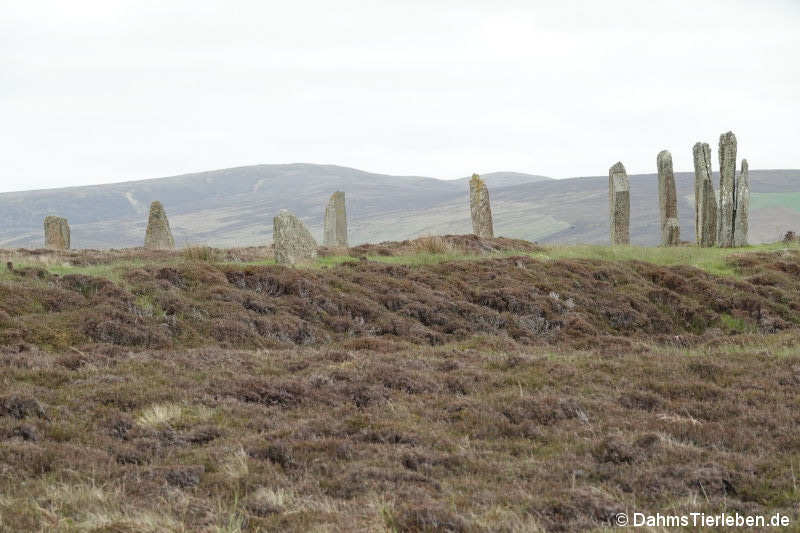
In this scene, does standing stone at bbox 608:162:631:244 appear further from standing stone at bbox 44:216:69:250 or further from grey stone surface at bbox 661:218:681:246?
standing stone at bbox 44:216:69:250

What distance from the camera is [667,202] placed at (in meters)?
37.4

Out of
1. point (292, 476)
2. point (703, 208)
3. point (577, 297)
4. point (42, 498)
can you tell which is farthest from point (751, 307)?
point (42, 498)

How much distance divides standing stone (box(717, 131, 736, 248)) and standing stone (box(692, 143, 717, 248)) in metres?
0.67

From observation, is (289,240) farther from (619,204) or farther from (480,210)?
(619,204)

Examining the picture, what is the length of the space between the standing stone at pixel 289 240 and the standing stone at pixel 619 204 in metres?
15.7

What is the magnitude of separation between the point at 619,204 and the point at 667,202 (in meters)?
2.38

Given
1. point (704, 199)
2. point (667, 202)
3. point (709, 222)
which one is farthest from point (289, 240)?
point (667, 202)

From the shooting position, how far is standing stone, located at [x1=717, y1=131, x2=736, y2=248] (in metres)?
33.8

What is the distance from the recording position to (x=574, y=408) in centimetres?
1178

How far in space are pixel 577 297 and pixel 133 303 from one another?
1118cm

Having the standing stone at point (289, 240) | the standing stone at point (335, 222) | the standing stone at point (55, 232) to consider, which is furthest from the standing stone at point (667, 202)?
the standing stone at point (55, 232)

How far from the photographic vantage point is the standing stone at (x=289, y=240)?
2538cm

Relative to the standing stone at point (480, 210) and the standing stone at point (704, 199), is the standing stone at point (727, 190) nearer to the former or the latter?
the standing stone at point (704, 199)

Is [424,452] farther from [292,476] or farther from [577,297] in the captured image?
[577,297]
